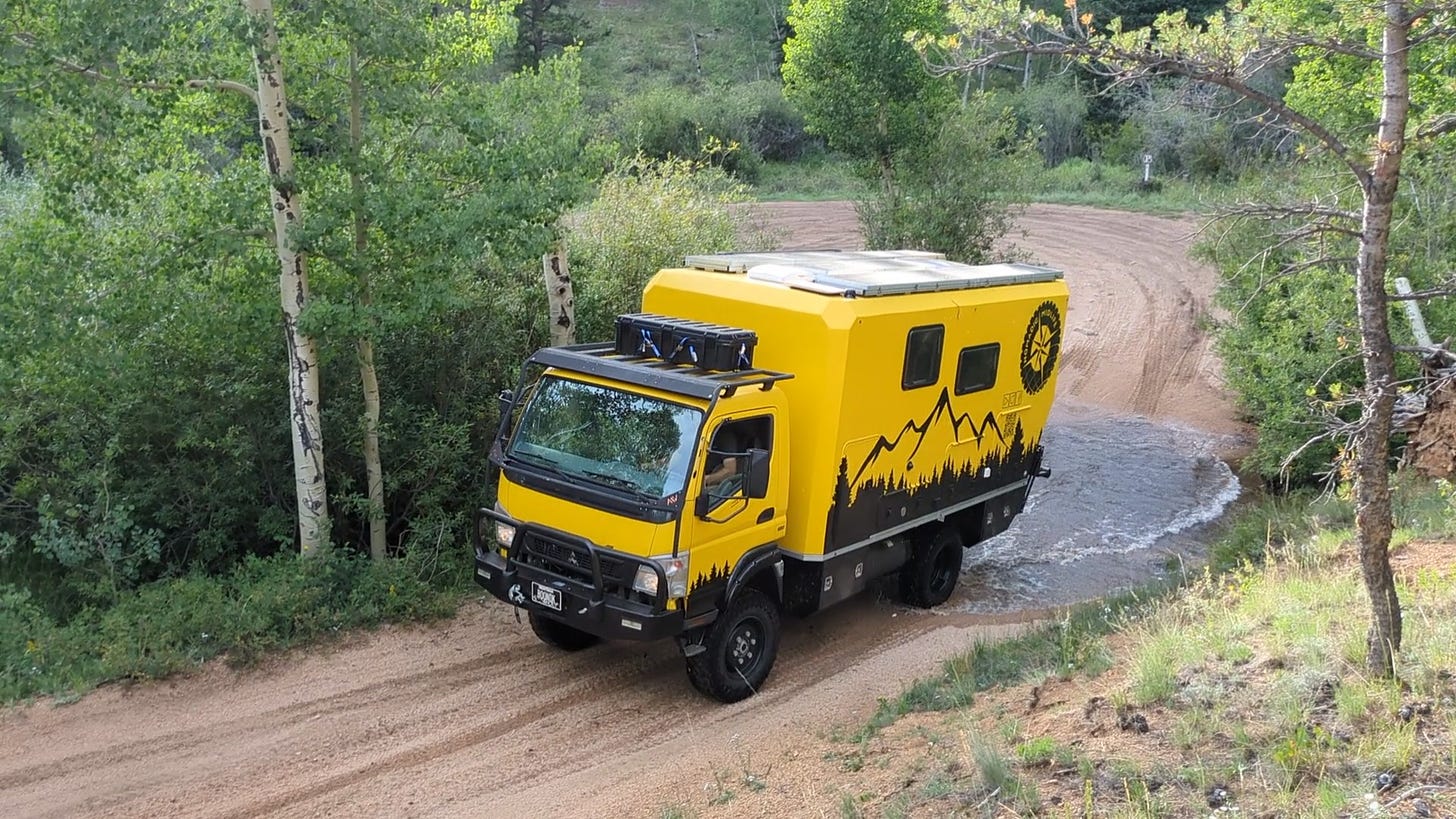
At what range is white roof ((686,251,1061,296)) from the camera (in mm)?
9047

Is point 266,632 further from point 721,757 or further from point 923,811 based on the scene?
point 923,811

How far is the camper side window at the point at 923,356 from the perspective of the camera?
938 cm

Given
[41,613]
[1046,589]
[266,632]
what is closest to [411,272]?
[266,632]

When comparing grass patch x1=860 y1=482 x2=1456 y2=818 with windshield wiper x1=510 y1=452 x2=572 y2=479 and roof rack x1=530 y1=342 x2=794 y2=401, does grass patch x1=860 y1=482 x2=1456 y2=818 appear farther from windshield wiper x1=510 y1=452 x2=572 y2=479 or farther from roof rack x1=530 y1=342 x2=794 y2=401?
windshield wiper x1=510 y1=452 x2=572 y2=479

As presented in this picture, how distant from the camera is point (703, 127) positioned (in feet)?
123

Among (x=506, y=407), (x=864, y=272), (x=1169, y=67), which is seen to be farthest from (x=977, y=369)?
(x=1169, y=67)

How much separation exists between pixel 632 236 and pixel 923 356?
6488 mm

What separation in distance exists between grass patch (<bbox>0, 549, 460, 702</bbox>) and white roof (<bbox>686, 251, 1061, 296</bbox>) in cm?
428

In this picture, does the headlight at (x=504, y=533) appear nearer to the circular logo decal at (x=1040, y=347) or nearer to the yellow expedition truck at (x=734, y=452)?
the yellow expedition truck at (x=734, y=452)

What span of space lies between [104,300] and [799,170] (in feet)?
113

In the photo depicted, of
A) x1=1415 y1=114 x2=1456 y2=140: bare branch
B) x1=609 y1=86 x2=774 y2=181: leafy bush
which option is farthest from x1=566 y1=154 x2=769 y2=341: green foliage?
x1=609 y1=86 x2=774 y2=181: leafy bush

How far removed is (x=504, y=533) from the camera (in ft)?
28.1

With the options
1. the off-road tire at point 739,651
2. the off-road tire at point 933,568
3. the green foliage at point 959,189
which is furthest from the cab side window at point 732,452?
the green foliage at point 959,189

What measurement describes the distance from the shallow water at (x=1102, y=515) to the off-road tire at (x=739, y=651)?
11.0 feet
